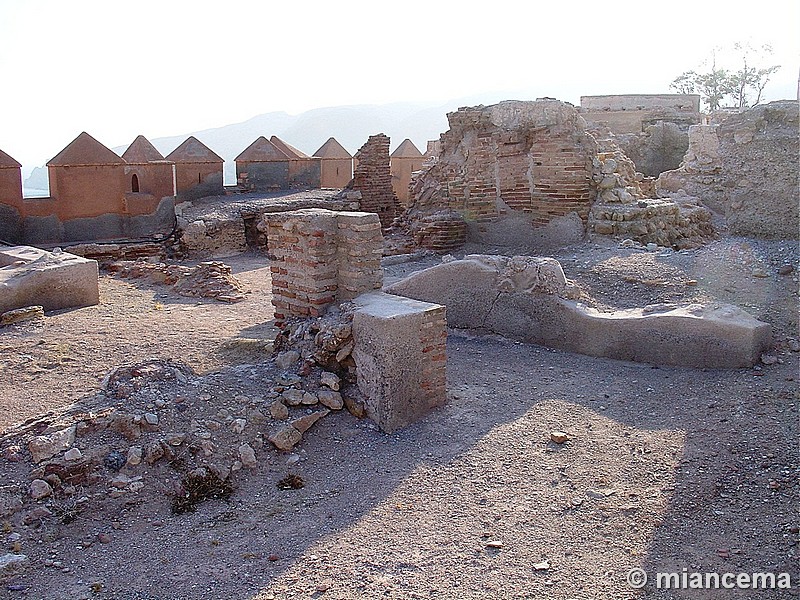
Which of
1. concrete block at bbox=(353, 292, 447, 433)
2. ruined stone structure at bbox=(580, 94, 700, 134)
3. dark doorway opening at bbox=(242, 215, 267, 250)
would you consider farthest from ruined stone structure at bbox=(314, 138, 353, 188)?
concrete block at bbox=(353, 292, 447, 433)

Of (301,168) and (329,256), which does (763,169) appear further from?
(301,168)

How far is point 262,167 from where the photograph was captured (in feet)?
49.2

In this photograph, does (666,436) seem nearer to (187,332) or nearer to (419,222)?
(187,332)

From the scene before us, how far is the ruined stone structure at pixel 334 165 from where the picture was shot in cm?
1628

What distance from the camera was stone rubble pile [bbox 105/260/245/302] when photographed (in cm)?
911

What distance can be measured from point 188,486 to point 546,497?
1986mm

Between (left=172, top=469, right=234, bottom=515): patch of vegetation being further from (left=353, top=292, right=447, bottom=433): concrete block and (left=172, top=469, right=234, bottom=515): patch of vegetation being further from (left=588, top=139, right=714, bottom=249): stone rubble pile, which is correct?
(left=588, top=139, right=714, bottom=249): stone rubble pile

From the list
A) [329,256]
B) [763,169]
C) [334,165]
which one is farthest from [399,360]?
[334,165]

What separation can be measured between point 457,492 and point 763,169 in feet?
22.6

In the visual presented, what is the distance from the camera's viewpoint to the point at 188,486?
13.4ft

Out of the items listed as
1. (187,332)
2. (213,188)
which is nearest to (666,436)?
(187,332)

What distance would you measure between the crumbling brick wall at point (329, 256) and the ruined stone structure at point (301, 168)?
975cm

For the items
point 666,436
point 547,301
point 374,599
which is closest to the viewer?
point 374,599

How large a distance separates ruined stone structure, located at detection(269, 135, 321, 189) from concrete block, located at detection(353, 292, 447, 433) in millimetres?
10847
